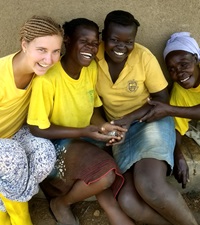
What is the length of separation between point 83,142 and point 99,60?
592 millimetres

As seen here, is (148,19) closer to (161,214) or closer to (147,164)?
(147,164)

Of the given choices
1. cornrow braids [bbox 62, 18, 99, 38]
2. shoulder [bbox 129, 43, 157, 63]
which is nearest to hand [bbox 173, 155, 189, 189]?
shoulder [bbox 129, 43, 157, 63]

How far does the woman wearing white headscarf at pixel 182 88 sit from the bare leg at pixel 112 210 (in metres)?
0.50

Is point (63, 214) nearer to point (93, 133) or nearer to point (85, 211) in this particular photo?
point (85, 211)

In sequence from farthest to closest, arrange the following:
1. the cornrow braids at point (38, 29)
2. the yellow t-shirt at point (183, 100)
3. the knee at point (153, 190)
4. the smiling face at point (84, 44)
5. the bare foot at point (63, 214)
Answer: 1. the yellow t-shirt at point (183, 100)
2. the bare foot at point (63, 214)
3. the smiling face at point (84, 44)
4. the knee at point (153, 190)
5. the cornrow braids at point (38, 29)

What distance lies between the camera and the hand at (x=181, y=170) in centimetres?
278

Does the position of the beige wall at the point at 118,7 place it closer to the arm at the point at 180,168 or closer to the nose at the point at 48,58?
the nose at the point at 48,58

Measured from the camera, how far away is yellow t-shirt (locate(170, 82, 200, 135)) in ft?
9.88

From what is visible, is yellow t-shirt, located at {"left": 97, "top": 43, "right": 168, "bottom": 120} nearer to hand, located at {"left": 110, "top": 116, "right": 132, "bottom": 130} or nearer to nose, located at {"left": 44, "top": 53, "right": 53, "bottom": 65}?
hand, located at {"left": 110, "top": 116, "right": 132, "bottom": 130}

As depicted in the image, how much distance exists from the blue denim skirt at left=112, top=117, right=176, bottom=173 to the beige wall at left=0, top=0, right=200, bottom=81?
27.3 inches

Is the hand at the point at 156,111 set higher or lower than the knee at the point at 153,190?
higher

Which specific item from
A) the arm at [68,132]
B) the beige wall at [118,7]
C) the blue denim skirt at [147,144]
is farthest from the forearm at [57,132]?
the beige wall at [118,7]

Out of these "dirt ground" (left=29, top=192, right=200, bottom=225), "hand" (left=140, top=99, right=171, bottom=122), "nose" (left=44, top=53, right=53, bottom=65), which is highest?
"nose" (left=44, top=53, right=53, bottom=65)

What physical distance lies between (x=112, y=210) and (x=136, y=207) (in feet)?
0.50
